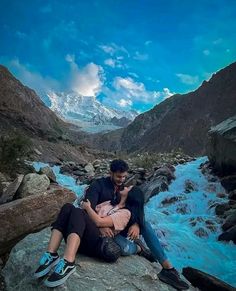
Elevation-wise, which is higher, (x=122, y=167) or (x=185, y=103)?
(x=185, y=103)

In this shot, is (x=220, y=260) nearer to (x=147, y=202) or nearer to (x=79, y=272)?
(x=147, y=202)

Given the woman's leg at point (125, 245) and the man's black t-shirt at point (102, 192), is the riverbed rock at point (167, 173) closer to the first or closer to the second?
the woman's leg at point (125, 245)

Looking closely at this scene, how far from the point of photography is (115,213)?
6.13 m

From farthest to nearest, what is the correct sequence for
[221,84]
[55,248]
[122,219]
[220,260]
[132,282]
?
[221,84] → [220,260] → [122,219] → [132,282] → [55,248]

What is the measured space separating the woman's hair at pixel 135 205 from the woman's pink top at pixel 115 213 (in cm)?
8

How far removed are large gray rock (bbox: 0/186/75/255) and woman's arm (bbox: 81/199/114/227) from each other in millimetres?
2644

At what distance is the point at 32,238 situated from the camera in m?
6.61

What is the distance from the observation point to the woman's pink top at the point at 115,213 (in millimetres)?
6086

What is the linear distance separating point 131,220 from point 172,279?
1.12m

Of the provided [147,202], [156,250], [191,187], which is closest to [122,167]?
[156,250]

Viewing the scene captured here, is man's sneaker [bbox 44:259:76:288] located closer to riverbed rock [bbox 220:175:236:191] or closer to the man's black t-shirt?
the man's black t-shirt

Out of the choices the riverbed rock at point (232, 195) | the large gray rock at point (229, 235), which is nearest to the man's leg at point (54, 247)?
the large gray rock at point (229, 235)

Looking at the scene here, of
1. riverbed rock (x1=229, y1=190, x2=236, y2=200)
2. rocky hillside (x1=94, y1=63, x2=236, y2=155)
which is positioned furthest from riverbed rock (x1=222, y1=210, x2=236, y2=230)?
rocky hillside (x1=94, y1=63, x2=236, y2=155)

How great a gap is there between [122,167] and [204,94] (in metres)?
68.8
